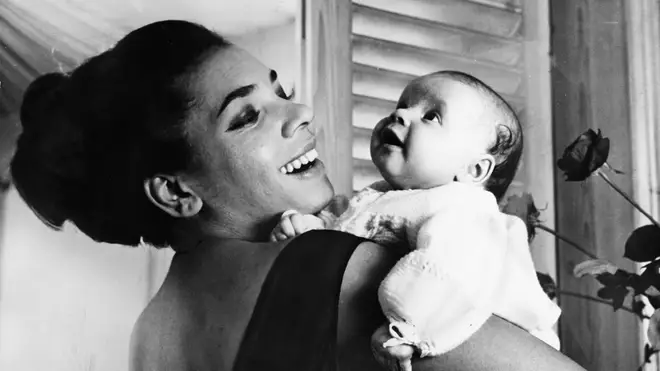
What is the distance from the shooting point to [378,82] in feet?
4.37

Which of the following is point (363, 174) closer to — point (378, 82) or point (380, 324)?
point (378, 82)

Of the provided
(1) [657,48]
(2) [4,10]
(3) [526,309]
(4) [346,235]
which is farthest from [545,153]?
(2) [4,10]

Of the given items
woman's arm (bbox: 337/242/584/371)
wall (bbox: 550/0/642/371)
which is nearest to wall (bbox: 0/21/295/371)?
woman's arm (bbox: 337/242/584/371)

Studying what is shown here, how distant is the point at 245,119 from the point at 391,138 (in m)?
0.19

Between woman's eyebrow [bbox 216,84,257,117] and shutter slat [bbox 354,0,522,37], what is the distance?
0.28 m

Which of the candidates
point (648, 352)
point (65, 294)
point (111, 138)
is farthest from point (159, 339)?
point (648, 352)

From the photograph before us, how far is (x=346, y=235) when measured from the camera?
1.03 metres

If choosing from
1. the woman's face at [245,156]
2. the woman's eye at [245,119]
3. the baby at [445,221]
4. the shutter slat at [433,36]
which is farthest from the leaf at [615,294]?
the woman's eye at [245,119]

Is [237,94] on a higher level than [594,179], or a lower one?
higher

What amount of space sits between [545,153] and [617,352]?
321 mm

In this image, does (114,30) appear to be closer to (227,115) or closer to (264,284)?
(227,115)

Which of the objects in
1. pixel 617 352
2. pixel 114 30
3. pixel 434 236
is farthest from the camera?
pixel 617 352

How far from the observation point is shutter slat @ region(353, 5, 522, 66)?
1365mm

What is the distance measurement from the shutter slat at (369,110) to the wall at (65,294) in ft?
1.11
